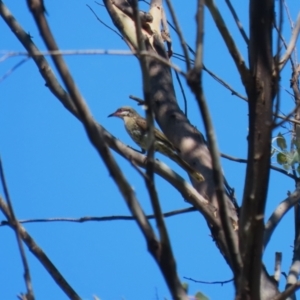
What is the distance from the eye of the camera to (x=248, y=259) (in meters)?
2.17

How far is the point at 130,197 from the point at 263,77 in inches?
32.7

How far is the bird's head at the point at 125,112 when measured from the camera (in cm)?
741

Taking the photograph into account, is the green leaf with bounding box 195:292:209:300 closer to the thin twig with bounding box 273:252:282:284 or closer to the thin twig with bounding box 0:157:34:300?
the thin twig with bounding box 0:157:34:300

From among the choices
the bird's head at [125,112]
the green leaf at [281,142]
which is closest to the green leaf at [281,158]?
the green leaf at [281,142]

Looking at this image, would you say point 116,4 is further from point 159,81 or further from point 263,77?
point 263,77

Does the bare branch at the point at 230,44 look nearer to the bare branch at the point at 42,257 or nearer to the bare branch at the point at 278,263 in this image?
the bare branch at the point at 42,257

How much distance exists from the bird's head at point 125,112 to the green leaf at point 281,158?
3.64 meters

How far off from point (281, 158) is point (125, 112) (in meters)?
3.85

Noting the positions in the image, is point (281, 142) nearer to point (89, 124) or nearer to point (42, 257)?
point (42, 257)

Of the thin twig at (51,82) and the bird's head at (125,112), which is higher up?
the bird's head at (125,112)

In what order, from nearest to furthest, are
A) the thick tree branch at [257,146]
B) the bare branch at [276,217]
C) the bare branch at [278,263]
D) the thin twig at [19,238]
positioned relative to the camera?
the thin twig at [19,238]
the thick tree branch at [257,146]
the bare branch at [276,217]
the bare branch at [278,263]

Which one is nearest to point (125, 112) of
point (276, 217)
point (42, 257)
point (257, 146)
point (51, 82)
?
point (276, 217)

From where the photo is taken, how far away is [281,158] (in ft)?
12.6

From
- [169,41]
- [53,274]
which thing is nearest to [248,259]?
[53,274]
